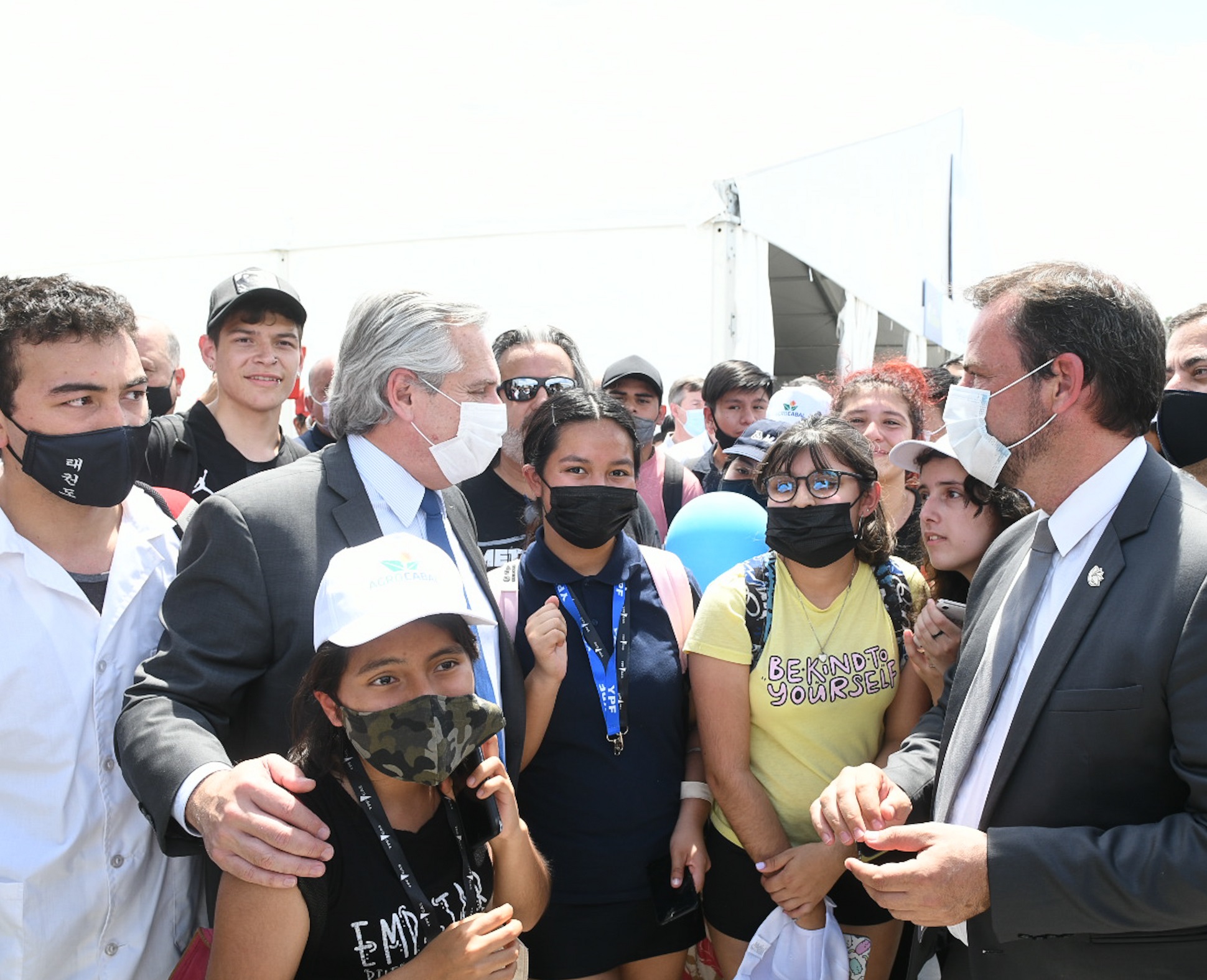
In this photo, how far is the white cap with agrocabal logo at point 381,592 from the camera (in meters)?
1.96

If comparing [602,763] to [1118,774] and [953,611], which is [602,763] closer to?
[953,611]

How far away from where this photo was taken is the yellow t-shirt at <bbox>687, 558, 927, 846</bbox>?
2.79m

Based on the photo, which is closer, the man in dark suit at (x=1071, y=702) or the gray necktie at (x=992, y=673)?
the man in dark suit at (x=1071, y=702)

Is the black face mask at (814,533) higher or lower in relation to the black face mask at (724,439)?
higher

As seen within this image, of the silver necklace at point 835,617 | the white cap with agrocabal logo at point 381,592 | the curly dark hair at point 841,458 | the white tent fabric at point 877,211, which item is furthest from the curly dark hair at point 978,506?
the white tent fabric at point 877,211

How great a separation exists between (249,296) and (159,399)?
5.18 feet

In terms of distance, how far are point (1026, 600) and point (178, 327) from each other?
10149mm

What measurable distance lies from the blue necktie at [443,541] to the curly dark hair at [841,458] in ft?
3.60

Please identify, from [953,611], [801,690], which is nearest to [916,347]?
Result: [953,611]

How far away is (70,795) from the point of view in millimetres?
2191

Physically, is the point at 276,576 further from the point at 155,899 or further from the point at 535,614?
the point at 155,899

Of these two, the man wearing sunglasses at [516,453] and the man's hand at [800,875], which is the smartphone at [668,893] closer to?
the man's hand at [800,875]

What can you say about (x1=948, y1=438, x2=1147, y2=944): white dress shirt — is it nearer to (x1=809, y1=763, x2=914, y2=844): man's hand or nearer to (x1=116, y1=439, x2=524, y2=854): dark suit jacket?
(x1=809, y1=763, x2=914, y2=844): man's hand

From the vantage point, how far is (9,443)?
7.59 ft
